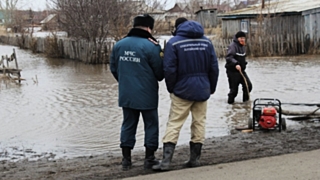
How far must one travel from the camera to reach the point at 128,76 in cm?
618

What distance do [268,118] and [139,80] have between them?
10.3 feet

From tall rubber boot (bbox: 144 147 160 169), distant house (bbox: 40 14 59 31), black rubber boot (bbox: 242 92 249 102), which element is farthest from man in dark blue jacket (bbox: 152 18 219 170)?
distant house (bbox: 40 14 59 31)

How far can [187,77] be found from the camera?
6.11m

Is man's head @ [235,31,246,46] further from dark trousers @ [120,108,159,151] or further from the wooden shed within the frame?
the wooden shed

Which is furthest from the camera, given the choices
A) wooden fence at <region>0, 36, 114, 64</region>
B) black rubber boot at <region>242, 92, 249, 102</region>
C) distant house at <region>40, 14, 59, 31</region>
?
distant house at <region>40, 14, 59, 31</region>

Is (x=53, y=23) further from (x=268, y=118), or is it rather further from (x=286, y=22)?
(x=268, y=118)

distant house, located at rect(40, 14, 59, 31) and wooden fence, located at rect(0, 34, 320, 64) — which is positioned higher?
distant house, located at rect(40, 14, 59, 31)

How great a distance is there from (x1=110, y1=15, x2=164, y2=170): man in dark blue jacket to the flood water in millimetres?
2134

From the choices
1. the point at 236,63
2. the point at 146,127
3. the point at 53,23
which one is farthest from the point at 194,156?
the point at 53,23

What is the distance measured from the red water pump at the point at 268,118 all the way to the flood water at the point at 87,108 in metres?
1.03

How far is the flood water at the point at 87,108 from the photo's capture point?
9086 millimetres

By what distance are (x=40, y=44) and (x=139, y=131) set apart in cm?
3132

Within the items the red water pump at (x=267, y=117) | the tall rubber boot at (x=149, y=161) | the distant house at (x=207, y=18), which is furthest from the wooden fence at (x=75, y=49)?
the tall rubber boot at (x=149, y=161)

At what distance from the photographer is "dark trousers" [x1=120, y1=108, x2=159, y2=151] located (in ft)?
20.6
